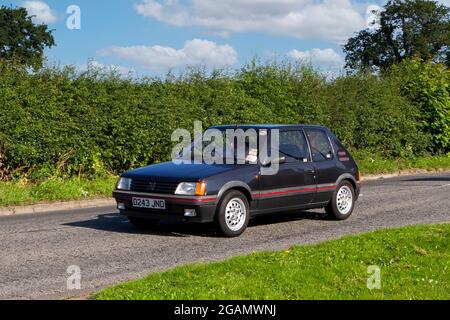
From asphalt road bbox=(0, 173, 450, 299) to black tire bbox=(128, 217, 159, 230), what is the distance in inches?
5.8

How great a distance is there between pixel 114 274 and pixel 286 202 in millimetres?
4138

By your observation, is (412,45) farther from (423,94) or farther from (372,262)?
(372,262)

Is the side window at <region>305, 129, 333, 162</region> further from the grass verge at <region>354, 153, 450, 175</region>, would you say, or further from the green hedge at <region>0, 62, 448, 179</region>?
the grass verge at <region>354, 153, 450, 175</region>

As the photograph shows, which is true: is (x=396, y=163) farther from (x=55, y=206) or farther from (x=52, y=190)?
(x=55, y=206)

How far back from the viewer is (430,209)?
44.8 feet

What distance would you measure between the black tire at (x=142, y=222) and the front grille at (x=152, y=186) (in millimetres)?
780

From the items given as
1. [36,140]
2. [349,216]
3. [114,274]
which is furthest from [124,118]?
[114,274]

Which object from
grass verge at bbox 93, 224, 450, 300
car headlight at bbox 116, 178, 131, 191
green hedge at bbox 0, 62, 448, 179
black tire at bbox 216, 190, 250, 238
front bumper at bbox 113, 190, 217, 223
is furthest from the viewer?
green hedge at bbox 0, 62, 448, 179

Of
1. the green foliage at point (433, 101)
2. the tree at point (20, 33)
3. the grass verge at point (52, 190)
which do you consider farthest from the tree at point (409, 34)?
the grass verge at point (52, 190)

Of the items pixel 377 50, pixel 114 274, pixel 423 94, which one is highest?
pixel 377 50

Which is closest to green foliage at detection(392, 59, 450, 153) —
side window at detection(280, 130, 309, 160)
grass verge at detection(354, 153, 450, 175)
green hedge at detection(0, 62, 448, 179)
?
grass verge at detection(354, 153, 450, 175)

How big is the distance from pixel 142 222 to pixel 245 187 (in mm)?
1910

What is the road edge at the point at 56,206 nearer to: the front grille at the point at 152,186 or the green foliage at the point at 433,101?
A: the front grille at the point at 152,186

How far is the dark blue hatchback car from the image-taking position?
33.5 ft
